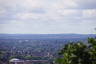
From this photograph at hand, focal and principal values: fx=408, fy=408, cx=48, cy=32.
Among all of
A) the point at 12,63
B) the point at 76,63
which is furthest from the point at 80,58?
the point at 12,63

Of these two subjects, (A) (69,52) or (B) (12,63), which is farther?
(B) (12,63)

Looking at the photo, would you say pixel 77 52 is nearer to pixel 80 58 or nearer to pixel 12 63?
pixel 80 58

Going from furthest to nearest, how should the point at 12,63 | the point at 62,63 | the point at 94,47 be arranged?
the point at 12,63 → the point at 62,63 → the point at 94,47

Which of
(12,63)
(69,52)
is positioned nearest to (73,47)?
(69,52)

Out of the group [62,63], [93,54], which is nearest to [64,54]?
[62,63]

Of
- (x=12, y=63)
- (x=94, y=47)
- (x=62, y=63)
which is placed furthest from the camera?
(x=12, y=63)

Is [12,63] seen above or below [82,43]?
below

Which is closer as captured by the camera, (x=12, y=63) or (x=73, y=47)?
(x=73, y=47)

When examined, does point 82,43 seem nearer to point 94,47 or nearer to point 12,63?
point 94,47

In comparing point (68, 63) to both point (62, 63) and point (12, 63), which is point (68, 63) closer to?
point (62, 63)
